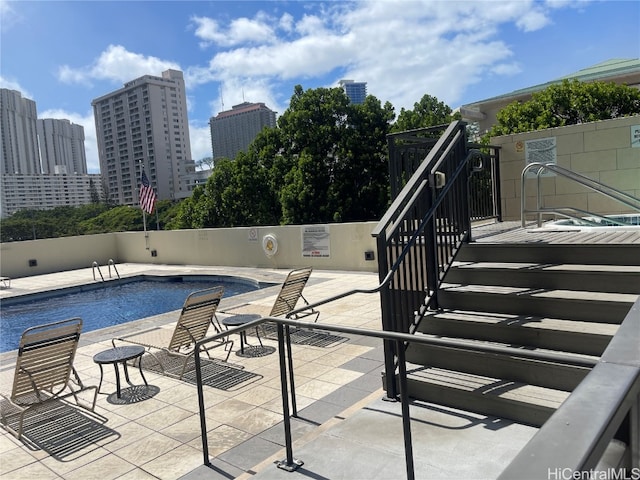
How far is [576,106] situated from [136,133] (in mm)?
69774

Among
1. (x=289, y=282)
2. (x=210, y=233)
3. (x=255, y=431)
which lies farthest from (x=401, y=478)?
(x=210, y=233)

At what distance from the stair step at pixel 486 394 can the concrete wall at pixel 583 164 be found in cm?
547

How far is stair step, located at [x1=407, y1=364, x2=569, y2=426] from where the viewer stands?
3033 mm

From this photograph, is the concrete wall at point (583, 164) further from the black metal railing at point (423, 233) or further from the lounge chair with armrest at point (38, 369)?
the lounge chair with armrest at point (38, 369)

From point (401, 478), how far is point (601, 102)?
1636 cm

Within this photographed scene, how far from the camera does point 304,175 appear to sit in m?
22.6

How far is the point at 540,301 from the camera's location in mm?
3699

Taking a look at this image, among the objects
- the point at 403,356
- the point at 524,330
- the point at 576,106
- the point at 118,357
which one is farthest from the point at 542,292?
the point at 576,106

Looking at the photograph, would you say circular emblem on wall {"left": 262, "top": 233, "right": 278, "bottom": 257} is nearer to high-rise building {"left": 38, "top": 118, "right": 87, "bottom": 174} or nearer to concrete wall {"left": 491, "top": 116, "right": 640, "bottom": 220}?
concrete wall {"left": 491, "top": 116, "right": 640, "bottom": 220}

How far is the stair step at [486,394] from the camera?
9.95ft

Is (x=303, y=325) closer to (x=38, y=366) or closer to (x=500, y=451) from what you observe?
(x=500, y=451)

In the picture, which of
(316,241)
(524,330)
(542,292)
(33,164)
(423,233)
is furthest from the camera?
(33,164)

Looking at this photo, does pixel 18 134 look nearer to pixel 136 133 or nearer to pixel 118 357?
pixel 136 133

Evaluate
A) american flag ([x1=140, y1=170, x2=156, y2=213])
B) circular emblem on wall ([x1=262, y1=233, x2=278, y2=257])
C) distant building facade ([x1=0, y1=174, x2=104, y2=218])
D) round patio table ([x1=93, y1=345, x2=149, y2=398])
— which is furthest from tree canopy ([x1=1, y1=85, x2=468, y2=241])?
distant building facade ([x1=0, y1=174, x2=104, y2=218])
